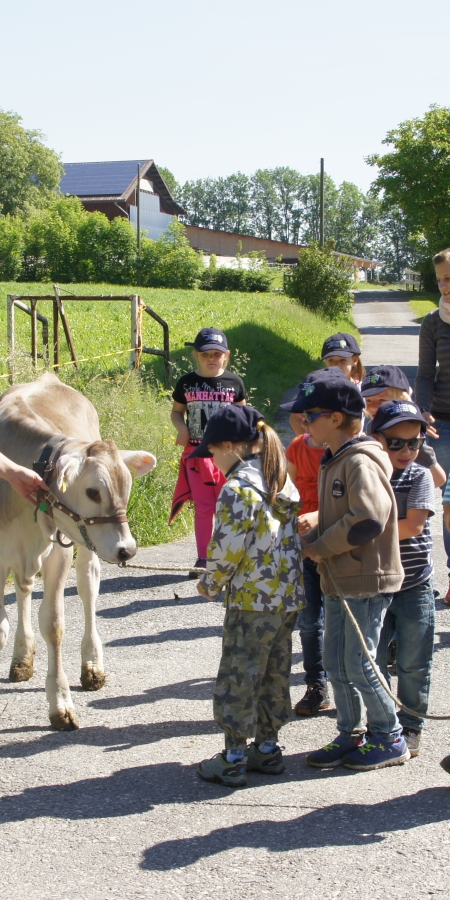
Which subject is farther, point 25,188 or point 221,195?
point 221,195

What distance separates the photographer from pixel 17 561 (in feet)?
15.5

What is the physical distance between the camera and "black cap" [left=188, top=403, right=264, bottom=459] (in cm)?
369

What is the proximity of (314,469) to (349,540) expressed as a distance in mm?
1222

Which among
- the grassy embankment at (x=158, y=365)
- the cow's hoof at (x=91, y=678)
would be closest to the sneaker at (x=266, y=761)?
the cow's hoof at (x=91, y=678)

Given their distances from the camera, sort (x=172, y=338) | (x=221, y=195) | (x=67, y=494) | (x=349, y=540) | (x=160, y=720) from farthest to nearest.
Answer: (x=221, y=195)
(x=172, y=338)
(x=160, y=720)
(x=67, y=494)
(x=349, y=540)

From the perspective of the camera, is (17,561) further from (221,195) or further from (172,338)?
(221,195)

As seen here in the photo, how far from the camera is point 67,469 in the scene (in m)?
4.07

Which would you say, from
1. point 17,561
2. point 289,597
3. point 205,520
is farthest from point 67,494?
point 205,520

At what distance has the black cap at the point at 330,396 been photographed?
12.1 ft

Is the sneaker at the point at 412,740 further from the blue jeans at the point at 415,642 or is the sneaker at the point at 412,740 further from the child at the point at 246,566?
the child at the point at 246,566

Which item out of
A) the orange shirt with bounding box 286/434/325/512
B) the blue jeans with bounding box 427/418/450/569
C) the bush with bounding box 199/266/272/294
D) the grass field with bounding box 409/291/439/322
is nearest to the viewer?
the orange shirt with bounding box 286/434/325/512

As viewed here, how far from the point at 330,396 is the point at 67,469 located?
1261mm

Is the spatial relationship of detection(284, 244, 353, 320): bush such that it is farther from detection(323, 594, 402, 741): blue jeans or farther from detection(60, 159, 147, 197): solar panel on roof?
detection(60, 159, 147, 197): solar panel on roof

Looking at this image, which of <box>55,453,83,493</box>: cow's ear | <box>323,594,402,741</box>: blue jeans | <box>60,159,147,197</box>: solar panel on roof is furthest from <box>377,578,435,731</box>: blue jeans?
<box>60,159,147,197</box>: solar panel on roof
